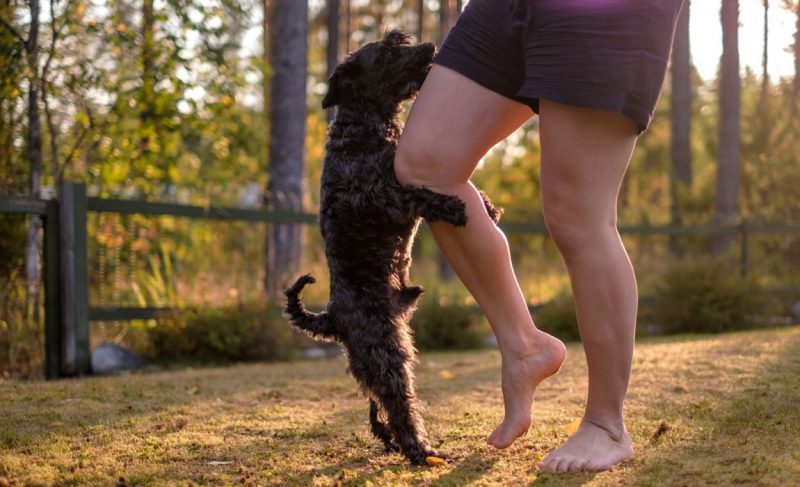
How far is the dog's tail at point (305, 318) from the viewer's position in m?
3.05

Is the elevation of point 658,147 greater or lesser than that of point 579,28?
greater

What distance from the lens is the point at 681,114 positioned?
16469mm

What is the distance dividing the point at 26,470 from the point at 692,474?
206cm

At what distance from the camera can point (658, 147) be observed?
2448cm

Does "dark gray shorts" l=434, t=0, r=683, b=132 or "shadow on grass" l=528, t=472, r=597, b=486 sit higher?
"dark gray shorts" l=434, t=0, r=683, b=132

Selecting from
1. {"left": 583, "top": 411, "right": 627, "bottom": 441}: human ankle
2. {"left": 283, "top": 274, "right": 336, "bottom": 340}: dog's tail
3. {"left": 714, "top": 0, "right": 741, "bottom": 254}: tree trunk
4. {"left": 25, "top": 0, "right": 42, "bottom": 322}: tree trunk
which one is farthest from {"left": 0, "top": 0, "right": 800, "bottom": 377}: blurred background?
{"left": 583, "top": 411, "right": 627, "bottom": 441}: human ankle

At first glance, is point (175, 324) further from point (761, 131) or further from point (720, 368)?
point (761, 131)

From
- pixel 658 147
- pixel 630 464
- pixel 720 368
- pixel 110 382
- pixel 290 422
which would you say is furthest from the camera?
pixel 658 147

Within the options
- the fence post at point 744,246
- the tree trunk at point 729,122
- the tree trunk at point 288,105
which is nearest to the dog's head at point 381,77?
the tree trunk at point 288,105

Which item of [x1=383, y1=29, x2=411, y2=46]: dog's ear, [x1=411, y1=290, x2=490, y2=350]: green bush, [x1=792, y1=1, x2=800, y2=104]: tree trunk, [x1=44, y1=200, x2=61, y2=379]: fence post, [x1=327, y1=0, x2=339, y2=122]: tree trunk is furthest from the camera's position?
[x1=327, y1=0, x2=339, y2=122]: tree trunk

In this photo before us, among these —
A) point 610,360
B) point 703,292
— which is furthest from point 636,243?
point 610,360

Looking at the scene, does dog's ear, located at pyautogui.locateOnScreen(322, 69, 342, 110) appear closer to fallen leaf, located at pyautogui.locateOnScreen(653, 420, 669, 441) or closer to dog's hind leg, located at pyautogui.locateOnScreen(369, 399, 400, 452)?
dog's hind leg, located at pyautogui.locateOnScreen(369, 399, 400, 452)

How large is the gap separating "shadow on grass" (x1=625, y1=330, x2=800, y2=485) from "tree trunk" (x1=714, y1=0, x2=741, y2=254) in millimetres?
10468

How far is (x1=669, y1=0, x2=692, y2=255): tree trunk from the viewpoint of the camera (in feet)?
52.3
